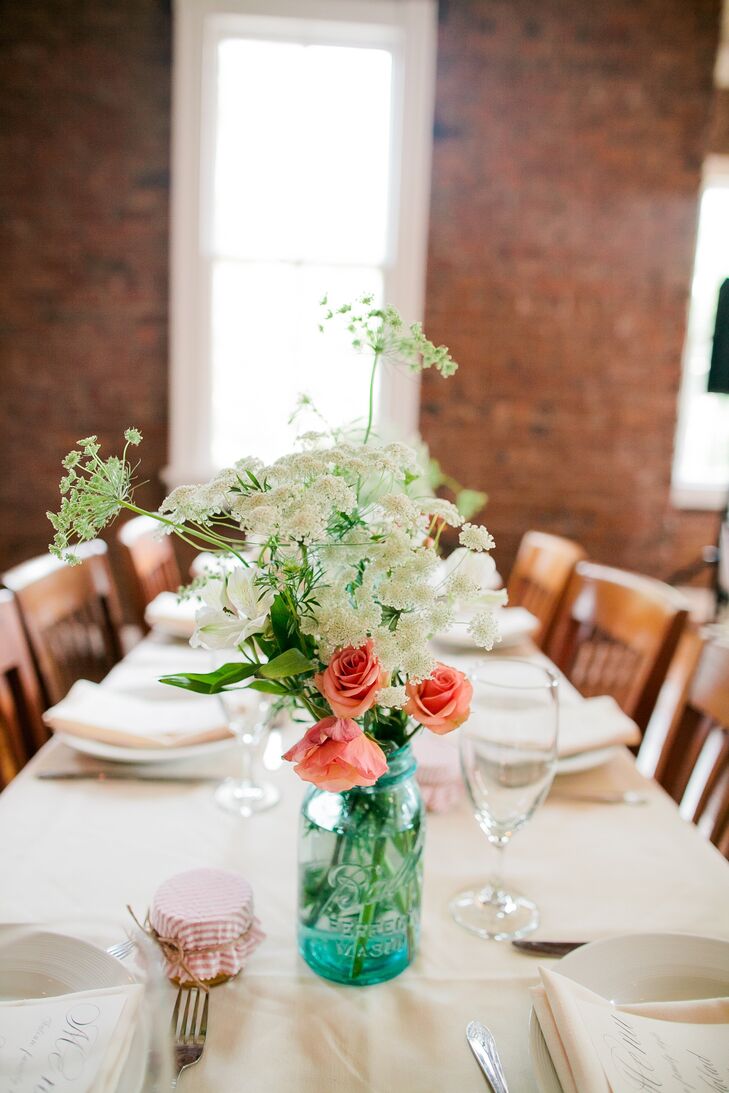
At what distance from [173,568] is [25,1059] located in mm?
2009

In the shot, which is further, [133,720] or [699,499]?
[699,499]

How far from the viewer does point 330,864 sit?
2.31ft

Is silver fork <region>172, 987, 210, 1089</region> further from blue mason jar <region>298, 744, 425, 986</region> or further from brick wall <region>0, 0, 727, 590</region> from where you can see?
brick wall <region>0, 0, 727, 590</region>

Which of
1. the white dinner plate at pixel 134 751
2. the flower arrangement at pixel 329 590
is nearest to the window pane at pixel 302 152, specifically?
the white dinner plate at pixel 134 751

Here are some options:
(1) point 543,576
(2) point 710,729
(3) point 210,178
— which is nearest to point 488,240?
(3) point 210,178

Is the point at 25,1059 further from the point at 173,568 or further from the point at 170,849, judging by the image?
the point at 173,568

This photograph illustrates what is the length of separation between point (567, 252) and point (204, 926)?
354 cm

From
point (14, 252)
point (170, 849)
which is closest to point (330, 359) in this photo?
point (14, 252)

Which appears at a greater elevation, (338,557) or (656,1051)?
(338,557)

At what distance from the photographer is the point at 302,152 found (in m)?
3.54

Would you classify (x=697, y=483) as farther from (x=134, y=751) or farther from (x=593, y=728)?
(x=134, y=751)

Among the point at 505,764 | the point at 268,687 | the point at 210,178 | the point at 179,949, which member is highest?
the point at 210,178

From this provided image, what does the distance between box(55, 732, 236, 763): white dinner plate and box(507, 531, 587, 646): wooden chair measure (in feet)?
3.15

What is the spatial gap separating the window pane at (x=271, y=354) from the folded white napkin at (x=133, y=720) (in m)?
2.45
